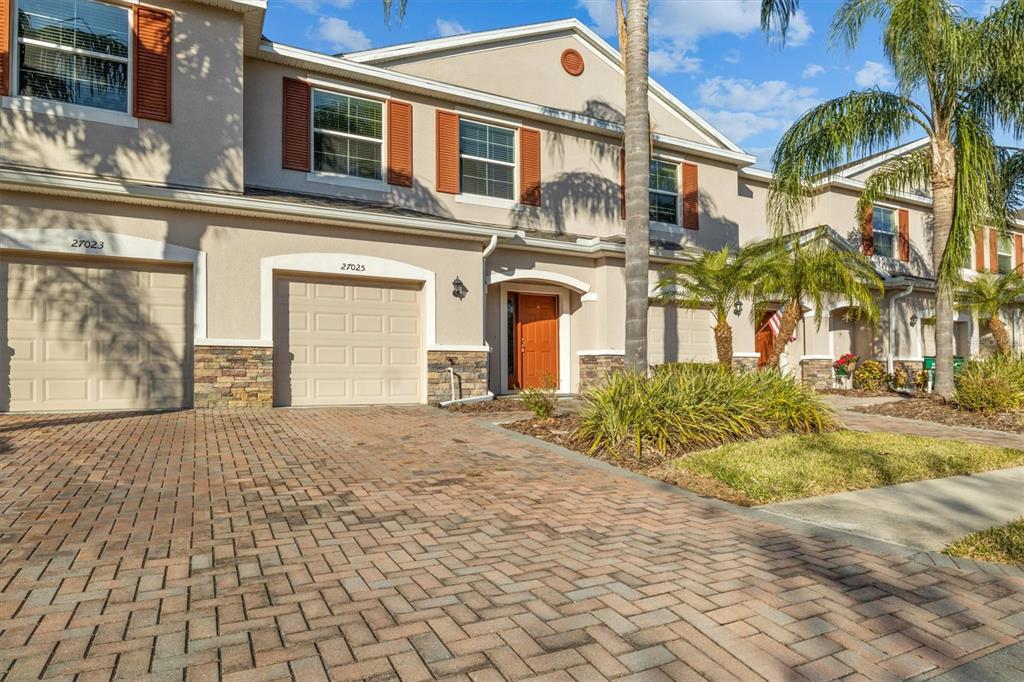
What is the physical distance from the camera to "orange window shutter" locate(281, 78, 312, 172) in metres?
12.2

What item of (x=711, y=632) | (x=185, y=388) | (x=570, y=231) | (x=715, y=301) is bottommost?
(x=711, y=632)

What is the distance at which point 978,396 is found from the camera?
37.4ft

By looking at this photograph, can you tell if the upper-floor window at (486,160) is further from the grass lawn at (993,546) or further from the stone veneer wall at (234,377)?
the grass lawn at (993,546)

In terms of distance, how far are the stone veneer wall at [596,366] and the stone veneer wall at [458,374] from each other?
2720 mm

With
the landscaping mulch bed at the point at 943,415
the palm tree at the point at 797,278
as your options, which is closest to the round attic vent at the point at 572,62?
the palm tree at the point at 797,278

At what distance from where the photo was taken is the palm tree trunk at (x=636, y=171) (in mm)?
9695

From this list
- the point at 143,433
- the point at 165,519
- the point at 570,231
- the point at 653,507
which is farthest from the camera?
the point at 570,231

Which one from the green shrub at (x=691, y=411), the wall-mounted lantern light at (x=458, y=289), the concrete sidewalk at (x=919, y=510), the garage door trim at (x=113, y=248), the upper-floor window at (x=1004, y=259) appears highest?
the upper-floor window at (x=1004, y=259)

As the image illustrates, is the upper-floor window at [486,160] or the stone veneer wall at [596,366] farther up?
the upper-floor window at [486,160]

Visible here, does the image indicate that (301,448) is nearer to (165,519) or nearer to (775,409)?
(165,519)

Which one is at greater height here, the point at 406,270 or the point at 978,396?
the point at 406,270

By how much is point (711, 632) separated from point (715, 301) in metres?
10.5

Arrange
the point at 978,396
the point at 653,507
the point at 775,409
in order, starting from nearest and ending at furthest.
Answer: the point at 653,507
the point at 775,409
the point at 978,396

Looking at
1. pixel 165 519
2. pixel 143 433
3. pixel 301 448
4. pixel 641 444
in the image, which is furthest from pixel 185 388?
pixel 641 444
